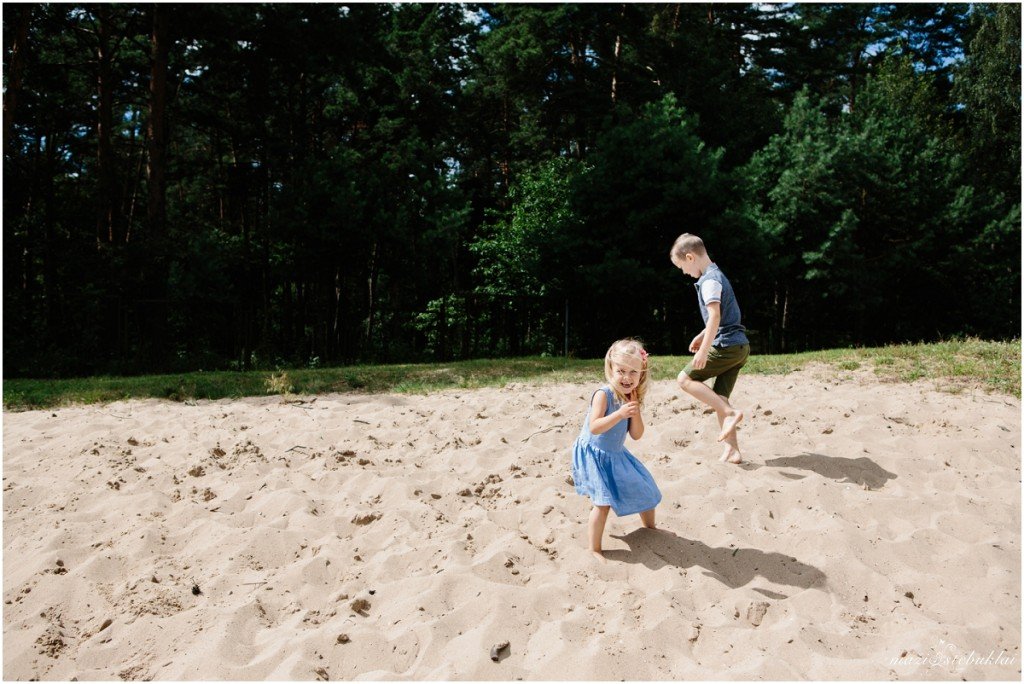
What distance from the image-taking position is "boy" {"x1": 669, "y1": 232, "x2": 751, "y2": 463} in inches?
196

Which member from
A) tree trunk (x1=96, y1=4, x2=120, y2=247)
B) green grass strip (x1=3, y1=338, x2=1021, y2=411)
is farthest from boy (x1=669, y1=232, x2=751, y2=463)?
tree trunk (x1=96, y1=4, x2=120, y2=247)

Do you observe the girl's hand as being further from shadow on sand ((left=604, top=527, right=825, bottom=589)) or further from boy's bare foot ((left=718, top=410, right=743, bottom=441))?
boy's bare foot ((left=718, top=410, right=743, bottom=441))

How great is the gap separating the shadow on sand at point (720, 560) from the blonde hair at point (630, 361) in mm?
848

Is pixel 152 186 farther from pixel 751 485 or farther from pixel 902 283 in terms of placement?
pixel 902 283

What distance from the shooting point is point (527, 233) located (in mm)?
18328

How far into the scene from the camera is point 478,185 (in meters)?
25.1

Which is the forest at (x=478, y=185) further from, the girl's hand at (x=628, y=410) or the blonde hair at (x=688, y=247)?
the girl's hand at (x=628, y=410)

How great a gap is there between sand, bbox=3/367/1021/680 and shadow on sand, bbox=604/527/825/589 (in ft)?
0.05

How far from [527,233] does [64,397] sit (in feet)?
38.7

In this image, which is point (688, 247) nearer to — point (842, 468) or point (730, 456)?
point (730, 456)

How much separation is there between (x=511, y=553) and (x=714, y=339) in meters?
2.25

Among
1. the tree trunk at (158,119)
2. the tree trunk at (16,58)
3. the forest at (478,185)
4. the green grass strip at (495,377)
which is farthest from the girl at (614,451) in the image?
the tree trunk at (158,119)

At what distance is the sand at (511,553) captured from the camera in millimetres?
3139

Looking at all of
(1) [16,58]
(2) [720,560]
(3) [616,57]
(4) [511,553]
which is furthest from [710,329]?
(3) [616,57]
